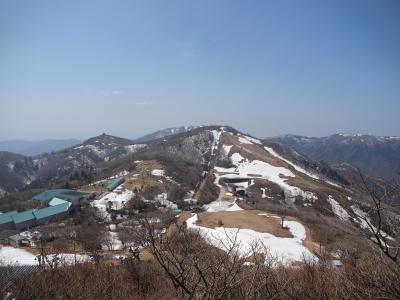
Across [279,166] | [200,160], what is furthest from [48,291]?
[200,160]

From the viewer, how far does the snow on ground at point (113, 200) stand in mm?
79000

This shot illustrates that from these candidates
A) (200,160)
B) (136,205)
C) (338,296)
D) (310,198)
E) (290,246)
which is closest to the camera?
(338,296)

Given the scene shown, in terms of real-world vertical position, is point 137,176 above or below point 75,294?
below

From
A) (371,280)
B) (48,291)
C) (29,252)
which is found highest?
(371,280)

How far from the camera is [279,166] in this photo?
134 metres

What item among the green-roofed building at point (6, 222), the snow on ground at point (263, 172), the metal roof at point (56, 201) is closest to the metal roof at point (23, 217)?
the green-roofed building at point (6, 222)

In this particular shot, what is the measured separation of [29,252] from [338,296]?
46607 millimetres

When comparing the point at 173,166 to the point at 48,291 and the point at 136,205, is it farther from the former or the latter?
the point at 48,291

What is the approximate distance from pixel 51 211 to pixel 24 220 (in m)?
5.83

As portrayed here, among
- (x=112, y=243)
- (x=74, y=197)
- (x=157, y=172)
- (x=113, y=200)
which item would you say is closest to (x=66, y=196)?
(x=74, y=197)

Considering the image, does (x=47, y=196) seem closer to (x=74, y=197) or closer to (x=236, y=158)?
(x=74, y=197)

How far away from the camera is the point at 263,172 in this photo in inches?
4870

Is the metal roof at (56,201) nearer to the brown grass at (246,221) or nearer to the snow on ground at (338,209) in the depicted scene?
the brown grass at (246,221)

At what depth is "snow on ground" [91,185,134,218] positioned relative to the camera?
79.0 m
